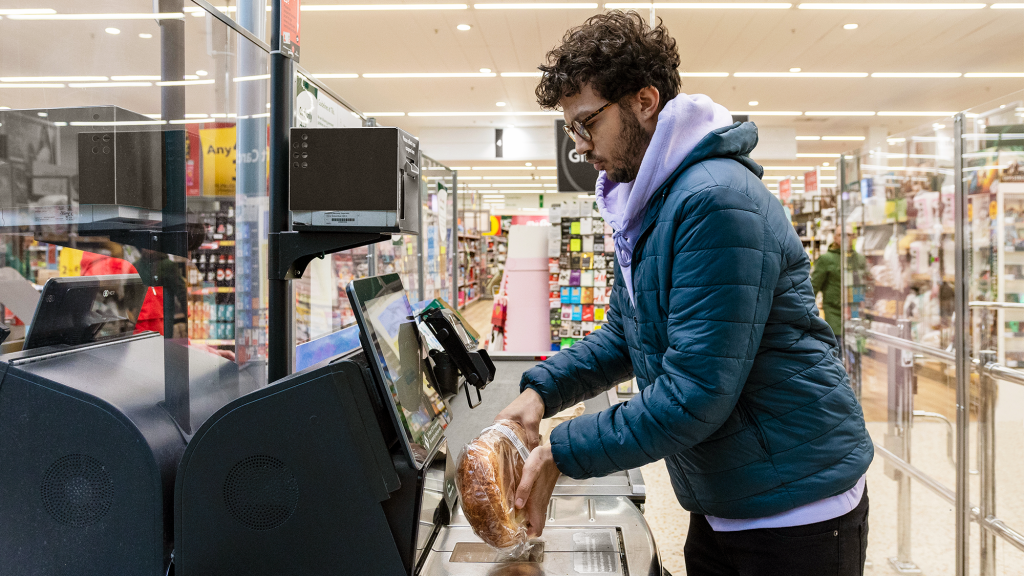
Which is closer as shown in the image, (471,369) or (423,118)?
(471,369)

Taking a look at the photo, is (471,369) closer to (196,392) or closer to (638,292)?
(638,292)

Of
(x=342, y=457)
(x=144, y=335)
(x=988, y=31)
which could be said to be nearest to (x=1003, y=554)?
(x=342, y=457)

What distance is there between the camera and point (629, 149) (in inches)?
45.7

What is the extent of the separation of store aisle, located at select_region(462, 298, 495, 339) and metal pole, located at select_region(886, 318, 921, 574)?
745 cm

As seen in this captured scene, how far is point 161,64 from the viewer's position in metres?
1.47

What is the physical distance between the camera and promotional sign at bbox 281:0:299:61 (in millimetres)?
1353

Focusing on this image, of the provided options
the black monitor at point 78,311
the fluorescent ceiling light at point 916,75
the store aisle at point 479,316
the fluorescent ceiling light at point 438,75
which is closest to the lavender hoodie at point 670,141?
the black monitor at point 78,311

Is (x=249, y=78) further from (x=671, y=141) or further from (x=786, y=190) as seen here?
(x=786, y=190)

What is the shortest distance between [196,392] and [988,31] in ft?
29.8

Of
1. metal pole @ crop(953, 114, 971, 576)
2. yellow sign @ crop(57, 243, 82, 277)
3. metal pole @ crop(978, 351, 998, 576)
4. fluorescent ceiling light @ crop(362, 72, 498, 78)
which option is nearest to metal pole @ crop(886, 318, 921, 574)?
metal pole @ crop(953, 114, 971, 576)

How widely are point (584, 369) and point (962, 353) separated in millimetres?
2135

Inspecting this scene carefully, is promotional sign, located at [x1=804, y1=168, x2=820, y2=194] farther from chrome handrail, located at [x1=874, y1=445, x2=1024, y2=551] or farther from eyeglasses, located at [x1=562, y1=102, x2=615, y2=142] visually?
eyeglasses, located at [x1=562, y1=102, x2=615, y2=142]

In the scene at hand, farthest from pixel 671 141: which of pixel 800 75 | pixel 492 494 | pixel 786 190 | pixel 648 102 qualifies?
pixel 786 190

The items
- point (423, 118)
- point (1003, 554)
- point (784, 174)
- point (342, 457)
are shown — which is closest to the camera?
point (342, 457)
